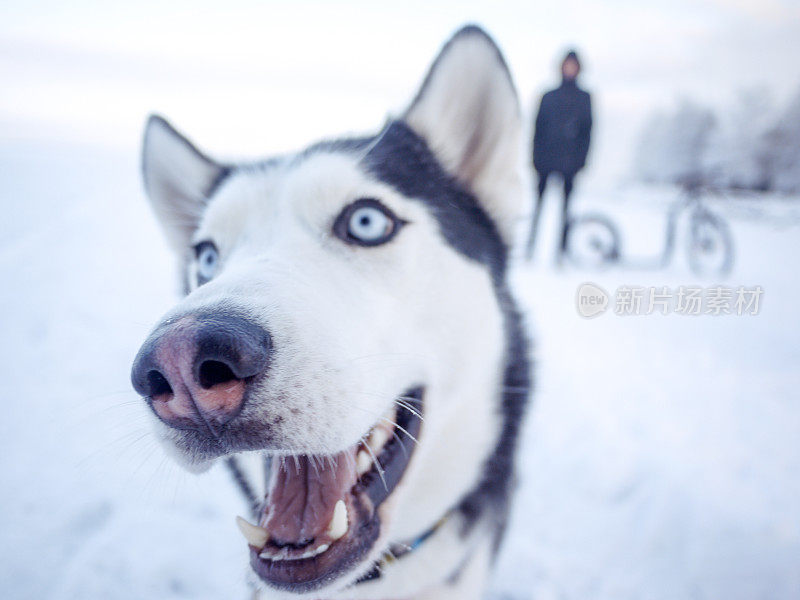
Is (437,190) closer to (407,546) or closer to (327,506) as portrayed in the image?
(327,506)

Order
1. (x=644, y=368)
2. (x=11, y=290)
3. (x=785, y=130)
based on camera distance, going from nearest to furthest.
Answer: (x=785, y=130) < (x=11, y=290) < (x=644, y=368)

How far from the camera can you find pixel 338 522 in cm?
84

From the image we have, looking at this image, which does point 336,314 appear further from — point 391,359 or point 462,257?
point 462,257

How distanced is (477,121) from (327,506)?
1108 millimetres

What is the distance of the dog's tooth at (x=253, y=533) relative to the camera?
814 mm

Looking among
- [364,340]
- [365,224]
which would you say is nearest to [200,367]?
[364,340]

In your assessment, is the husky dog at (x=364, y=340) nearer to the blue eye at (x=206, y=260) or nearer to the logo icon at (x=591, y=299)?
the blue eye at (x=206, y=260)

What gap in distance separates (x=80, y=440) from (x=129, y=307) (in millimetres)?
1166

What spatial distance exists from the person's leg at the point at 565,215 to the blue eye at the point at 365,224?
92.0 inches

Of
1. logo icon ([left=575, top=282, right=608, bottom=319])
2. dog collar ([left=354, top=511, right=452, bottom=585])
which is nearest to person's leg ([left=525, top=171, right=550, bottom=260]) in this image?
logo icon ([left=575, top=282, right=608, bottom=319])

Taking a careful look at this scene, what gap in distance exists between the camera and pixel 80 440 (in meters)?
1.80

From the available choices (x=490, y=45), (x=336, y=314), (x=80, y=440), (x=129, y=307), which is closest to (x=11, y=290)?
(x=129, y=307)

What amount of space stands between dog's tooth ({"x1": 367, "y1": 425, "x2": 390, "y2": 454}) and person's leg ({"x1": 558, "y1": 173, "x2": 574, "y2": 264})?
8.49 feet

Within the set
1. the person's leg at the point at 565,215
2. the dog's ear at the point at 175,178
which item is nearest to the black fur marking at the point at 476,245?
the dog's ear at the point at 175,178
